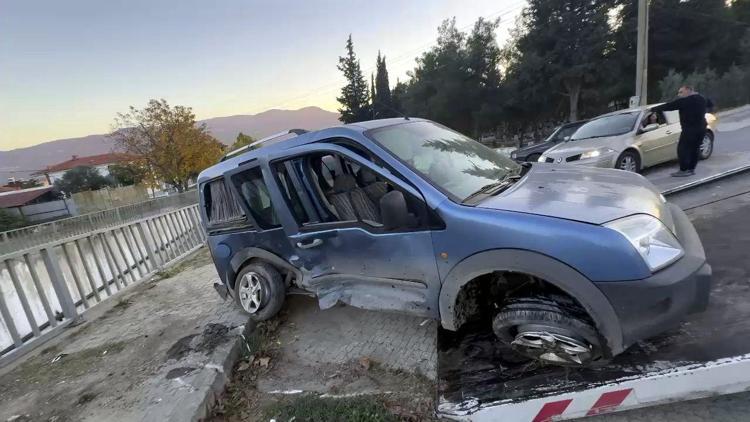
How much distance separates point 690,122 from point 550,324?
5954 mm

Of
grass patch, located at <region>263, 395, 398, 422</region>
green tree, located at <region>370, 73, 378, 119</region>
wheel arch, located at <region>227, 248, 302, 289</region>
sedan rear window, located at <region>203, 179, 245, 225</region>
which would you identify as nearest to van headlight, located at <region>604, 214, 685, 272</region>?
grass patch, located at <region>263, 395, 398, 422</region>

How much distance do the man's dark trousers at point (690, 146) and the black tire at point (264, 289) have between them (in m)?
6.73

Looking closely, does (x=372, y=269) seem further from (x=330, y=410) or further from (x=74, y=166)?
(x=74, y=166)

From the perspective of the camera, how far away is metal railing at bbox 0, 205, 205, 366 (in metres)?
4.14

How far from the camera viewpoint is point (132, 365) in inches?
139

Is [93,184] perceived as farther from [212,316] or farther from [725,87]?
[725,87]

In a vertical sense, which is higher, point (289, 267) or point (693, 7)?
point (693, 7)

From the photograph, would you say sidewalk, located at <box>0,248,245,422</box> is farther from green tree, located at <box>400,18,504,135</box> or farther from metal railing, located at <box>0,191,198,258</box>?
green tree, located at <box>400,18,504,135</box>

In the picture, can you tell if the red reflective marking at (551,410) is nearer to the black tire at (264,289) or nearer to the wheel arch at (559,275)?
the wheel arch at (559,275)

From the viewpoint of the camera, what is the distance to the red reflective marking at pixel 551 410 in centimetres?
215

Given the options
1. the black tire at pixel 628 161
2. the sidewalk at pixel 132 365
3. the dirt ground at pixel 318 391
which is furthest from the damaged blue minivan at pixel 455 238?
the black tire at pixel 628 161

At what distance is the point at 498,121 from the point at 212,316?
36.3 meters

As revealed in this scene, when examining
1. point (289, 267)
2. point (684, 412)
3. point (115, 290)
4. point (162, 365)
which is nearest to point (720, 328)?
point (684, 412)

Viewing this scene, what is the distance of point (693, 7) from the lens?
27.9 m
